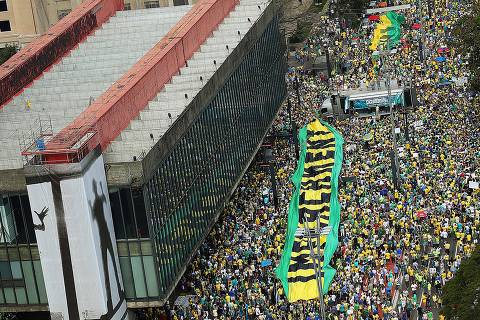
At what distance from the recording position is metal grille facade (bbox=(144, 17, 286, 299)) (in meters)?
89.1

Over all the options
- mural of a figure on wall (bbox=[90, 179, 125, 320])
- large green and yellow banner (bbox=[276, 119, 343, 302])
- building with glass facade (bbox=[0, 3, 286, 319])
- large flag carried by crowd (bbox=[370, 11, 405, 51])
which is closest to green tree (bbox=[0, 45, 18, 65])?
large flag carried by crowd (bbox=[370, 11, 405, 51])

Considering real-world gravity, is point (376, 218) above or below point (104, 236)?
below

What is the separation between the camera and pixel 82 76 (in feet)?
352

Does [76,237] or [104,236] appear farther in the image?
[104,236]

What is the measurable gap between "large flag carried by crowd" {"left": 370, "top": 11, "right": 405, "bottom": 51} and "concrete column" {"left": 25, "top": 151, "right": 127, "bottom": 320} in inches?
2381

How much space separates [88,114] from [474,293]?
97.9ft

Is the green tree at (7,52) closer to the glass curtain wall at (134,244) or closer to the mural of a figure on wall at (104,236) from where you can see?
the glass curtain wall at (134,244)

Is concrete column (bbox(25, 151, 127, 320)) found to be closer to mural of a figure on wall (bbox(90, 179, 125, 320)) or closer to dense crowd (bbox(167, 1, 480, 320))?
mural of a figure on wall (bbox(90, 179, 125, 320))

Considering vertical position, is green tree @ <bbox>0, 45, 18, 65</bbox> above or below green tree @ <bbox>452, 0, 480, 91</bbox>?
below

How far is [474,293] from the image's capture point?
72.3m

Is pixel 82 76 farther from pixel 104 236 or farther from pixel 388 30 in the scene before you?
pixel 388 30

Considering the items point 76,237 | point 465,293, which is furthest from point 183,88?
point 465,293

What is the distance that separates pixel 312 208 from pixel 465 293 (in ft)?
101

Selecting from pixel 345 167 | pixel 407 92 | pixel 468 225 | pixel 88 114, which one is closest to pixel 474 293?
pixel 468 225
